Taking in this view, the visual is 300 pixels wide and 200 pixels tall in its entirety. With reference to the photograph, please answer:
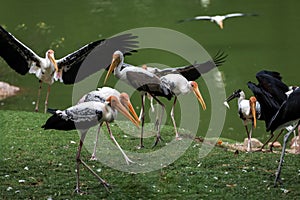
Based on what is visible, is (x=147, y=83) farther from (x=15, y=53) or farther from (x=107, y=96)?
(x=15, y=53)

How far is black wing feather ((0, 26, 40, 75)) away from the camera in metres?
9.81

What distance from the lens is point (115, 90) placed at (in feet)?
26.9

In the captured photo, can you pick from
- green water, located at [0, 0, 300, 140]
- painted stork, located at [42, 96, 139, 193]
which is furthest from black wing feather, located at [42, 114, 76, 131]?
green water, located at [0, 0, 300, 140]

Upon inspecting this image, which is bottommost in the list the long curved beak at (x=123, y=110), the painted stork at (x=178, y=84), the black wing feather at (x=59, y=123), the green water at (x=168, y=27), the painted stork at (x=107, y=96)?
the black wing feather at (x=59, y=123)

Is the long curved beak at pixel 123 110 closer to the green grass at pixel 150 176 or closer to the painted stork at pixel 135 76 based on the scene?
the green grass at pixel 150 176

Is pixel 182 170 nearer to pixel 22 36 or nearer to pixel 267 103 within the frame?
pixel 267 103

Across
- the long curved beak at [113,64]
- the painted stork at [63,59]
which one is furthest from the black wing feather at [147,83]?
the painted stork at [63,59]

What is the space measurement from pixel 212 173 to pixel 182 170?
39cm

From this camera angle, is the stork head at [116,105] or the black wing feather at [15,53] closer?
the stork head at [116,105]

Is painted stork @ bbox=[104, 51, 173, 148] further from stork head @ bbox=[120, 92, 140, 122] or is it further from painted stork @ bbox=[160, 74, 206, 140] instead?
stork head @ bbox=[120, 92, 140, 122]

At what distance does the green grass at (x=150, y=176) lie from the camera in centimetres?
677

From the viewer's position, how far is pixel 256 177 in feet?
24.1

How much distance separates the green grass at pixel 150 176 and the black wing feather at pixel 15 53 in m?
1.74

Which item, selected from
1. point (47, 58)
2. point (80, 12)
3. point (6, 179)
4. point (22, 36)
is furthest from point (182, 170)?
point (80, 12)
